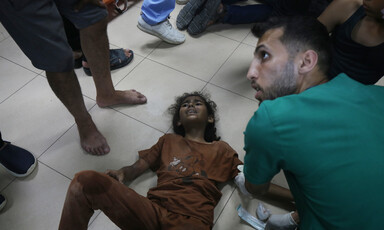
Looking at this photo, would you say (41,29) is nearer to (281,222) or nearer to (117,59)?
(117,59)

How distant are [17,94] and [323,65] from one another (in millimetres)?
1696

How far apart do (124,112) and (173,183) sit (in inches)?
24.2

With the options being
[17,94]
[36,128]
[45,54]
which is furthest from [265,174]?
[17,94]

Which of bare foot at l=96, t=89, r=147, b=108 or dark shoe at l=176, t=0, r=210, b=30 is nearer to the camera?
bare foot at l=96, t=89, r=147, b=108

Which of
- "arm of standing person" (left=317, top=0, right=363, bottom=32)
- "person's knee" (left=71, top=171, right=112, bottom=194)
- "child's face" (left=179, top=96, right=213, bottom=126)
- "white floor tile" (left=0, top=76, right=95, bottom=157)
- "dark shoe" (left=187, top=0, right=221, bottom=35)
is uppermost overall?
"arm of standing person" (left=317, top=0, right=363, bottom=32)

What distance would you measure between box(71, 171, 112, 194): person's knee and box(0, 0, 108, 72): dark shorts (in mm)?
442

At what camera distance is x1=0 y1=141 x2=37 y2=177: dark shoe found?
1.27 meters

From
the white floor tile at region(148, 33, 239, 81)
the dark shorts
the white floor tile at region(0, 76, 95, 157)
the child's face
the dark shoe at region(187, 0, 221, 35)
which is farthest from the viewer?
the dark shoe at region(187, 0, 221, 35)

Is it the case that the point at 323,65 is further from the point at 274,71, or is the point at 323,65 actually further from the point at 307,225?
the point at 307,225

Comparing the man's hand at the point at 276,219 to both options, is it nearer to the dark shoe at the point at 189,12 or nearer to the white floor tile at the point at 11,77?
the dark shoe at the point at 189,12

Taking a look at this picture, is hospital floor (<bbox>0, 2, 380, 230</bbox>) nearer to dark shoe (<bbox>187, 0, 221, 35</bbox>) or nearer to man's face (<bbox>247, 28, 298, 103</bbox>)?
dark shoe (<bbox>187, 0, 221, 35</bbox>)

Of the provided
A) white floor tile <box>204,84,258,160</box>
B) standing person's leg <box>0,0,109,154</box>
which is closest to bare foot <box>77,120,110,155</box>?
standing person's leg <box>0,0,109,154</box>

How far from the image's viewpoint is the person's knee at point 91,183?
91cm

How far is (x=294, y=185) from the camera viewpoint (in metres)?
0.72
